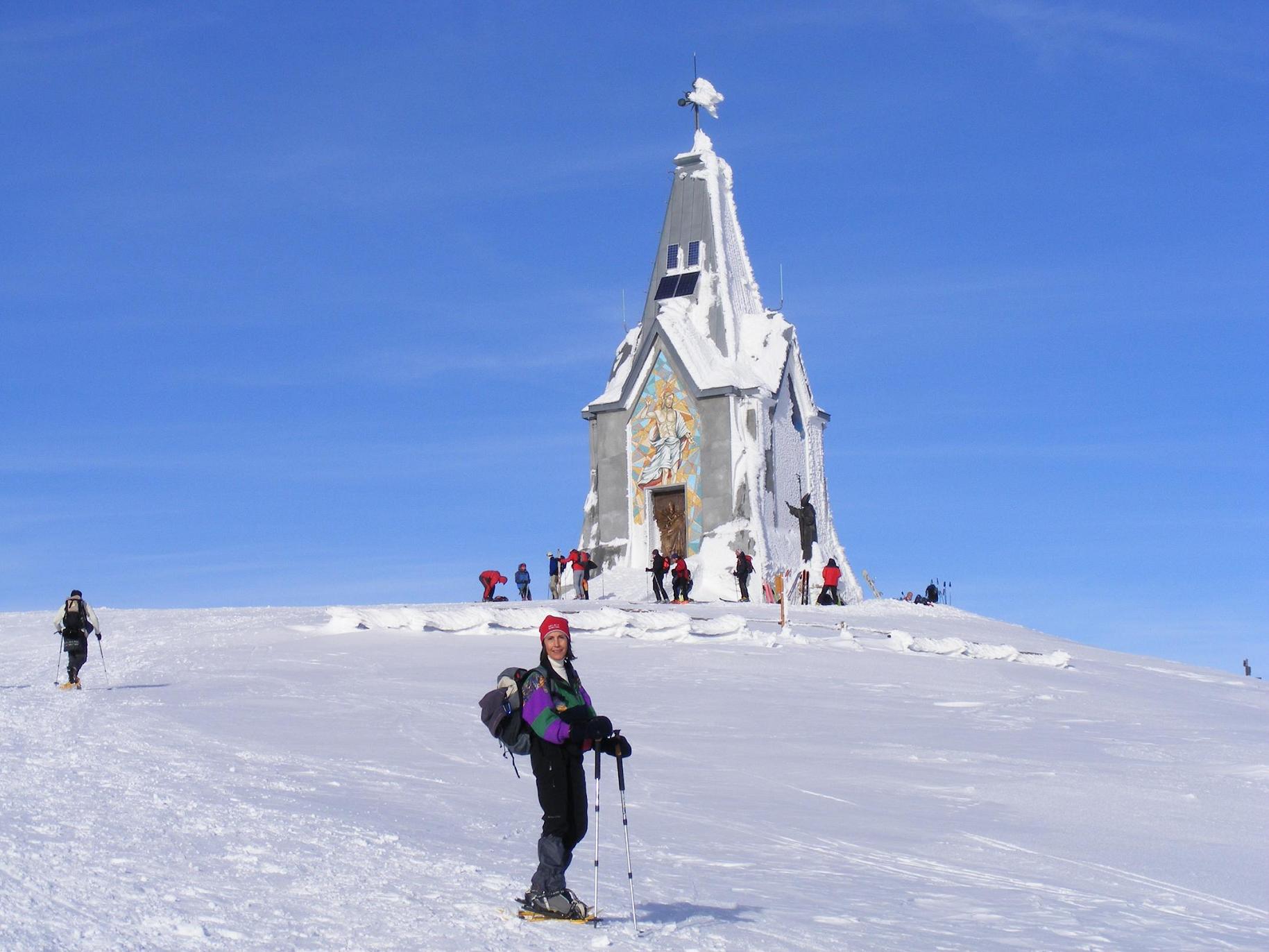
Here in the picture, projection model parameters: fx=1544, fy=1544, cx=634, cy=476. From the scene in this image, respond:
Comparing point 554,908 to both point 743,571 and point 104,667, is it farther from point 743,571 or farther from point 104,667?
point 743,571

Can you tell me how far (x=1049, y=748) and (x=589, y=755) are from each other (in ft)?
17.3

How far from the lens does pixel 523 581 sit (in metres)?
34.8

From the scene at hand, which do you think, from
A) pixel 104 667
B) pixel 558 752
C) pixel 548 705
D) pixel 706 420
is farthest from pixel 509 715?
pixel 706 420

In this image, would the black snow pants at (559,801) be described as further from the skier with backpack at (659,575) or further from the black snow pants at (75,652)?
the skier with backpack at (659,575)

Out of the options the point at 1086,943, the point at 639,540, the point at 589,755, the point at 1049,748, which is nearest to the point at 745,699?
the point at 1049,748

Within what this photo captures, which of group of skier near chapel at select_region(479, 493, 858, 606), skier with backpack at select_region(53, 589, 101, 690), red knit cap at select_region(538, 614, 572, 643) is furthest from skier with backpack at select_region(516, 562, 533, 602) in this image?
red knit cap at select_region(538, 614, 572, 643)

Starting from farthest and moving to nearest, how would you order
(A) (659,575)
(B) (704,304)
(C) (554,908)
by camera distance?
(B) (704,304) < (A) (659,575) < (C) (554,908)

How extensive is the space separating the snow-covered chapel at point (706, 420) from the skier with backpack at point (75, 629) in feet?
63.6

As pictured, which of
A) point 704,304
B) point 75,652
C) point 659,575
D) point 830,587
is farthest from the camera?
point 704,304

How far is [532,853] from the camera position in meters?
9.27

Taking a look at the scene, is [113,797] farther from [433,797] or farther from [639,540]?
[639,540]

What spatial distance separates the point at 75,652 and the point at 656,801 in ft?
30.3

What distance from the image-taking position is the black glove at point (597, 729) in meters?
7.56

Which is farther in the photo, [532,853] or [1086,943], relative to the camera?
[532,853]
